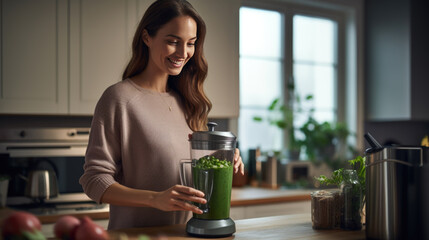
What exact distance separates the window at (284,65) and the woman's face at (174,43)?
73.6 inches

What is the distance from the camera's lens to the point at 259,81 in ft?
11.8

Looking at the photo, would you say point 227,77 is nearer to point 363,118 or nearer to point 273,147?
point 273,147

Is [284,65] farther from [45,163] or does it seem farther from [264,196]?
[45,163]

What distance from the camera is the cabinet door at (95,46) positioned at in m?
2.57

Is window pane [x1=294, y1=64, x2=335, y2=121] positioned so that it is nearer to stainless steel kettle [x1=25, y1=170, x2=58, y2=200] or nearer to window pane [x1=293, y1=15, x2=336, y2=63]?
Result: window pane [x1=293, y1=15, x2=336, y2=63]

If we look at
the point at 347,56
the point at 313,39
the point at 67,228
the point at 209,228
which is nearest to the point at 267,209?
the point at 209,228

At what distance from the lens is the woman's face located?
153cm

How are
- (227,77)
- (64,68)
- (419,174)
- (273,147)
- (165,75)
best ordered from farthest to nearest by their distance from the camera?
(273,147), (227,77), (64,68), (165,75), (419,174)

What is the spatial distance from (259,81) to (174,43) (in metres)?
2.11

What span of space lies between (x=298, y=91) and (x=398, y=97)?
0.77 m

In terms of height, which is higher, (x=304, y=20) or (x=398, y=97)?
(x=304, y=20)

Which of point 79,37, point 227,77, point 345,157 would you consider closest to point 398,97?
point 345,157

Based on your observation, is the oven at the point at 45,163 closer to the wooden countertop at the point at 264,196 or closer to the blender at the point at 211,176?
the wooden countertop at the point at 264,196

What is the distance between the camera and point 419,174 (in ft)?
4.37
